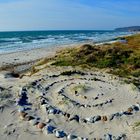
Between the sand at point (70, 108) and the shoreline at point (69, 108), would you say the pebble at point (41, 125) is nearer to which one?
the shoreline at point (69, 108)

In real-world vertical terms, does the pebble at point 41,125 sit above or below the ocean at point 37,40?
above

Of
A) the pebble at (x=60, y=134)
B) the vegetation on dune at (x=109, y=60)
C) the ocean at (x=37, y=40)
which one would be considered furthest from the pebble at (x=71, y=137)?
the ocean at (x=37, y=40)

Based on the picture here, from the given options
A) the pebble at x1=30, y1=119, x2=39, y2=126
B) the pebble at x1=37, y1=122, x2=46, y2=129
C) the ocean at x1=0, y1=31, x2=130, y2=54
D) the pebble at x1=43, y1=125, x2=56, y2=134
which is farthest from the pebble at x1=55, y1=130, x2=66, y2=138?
the ocean at x1=0, y1=31, x2=130, y2=54

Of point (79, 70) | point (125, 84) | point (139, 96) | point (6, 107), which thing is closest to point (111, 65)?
point (79, 70)

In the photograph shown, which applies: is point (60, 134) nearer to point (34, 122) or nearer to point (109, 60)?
point (34, 122)

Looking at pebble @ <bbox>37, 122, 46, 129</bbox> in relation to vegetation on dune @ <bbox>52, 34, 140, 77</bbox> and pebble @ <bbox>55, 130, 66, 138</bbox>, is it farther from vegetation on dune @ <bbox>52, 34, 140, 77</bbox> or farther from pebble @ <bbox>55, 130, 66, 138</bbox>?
vegetation on dune @ <bbox>52, 34, 140, 77</bbox>

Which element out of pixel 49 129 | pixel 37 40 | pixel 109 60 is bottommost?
pixel 37 40

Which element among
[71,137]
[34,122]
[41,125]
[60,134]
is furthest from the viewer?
[34,122]

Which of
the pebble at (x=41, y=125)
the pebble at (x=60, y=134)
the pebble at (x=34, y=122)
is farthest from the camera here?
the pebble at (x=34, y=122)

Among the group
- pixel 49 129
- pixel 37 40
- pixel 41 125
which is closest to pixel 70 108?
pixel 41 125
